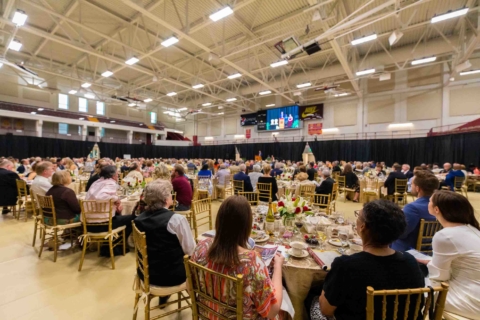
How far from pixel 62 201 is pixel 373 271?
3.93 m

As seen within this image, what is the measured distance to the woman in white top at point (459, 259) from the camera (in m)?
1.38

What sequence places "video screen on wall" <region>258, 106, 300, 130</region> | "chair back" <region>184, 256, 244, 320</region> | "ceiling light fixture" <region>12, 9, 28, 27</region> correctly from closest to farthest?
"chair back" <region>184, 256, 244, 320</region> → "ceiling light fixture" <region>12, 9, 28, 27</region> → "video screen on wall" <region>258, 106, 300, 130</region>

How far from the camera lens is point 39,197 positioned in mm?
3168

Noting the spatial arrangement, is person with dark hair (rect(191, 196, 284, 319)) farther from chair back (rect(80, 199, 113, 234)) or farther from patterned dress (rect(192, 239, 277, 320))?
chair back (rect(80, 199, 113, 234))

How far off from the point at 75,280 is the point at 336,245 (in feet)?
10.4

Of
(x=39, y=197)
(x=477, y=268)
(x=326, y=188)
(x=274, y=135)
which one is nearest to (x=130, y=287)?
(x=39, y=197)

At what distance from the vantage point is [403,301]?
1113 mm

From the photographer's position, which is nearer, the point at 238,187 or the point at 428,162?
the point at 238,187

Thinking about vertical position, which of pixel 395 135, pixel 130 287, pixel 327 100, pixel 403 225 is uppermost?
pixel 327 100

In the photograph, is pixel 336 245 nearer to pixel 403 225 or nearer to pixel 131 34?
pixel 403 225

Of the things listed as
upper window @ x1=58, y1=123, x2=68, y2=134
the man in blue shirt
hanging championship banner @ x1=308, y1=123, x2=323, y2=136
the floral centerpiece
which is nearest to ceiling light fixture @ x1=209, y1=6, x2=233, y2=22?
the floral centerpiece

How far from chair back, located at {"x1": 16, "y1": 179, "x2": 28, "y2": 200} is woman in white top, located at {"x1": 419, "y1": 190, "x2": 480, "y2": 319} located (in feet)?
22.5

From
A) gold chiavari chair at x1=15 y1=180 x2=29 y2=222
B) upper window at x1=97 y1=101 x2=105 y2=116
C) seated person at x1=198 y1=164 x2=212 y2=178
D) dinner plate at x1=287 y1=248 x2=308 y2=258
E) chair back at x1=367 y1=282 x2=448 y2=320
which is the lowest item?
gold chiavari chair at x1=15 y1=180 x2=29 y2=222

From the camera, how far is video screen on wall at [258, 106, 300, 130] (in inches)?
692
